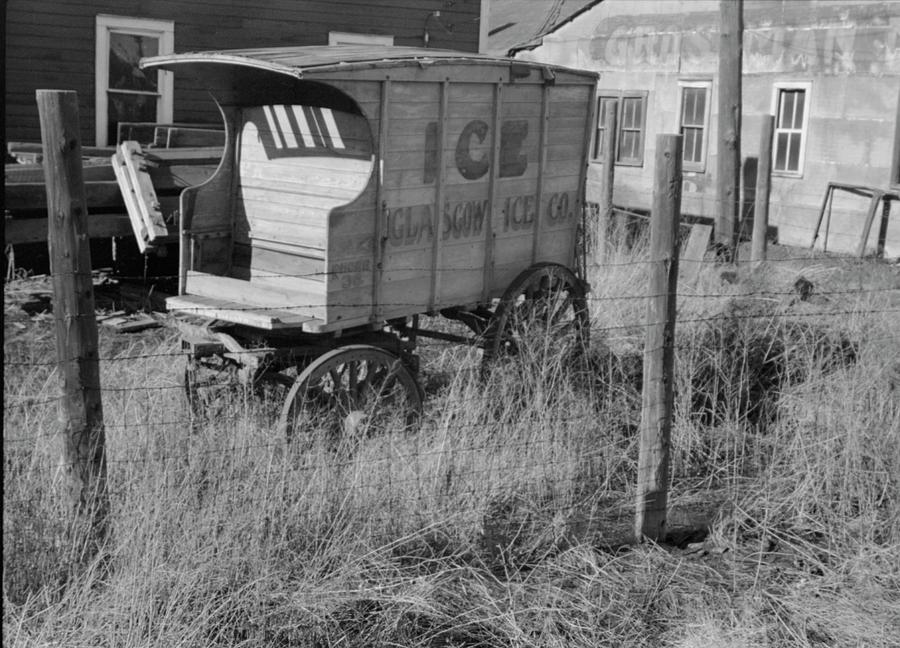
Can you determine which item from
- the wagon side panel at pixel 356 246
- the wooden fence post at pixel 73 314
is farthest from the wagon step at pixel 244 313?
the wooden fence post at pixel 73 314

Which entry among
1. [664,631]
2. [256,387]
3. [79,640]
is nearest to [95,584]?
[79,640]

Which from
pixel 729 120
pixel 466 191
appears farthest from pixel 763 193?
pixel 466 191

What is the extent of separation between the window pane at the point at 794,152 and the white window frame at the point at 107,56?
10.1m

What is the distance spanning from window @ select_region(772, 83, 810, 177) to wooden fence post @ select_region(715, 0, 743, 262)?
3803mm

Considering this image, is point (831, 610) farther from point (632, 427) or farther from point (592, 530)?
point (632, 427)

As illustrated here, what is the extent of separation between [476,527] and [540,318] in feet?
10.6

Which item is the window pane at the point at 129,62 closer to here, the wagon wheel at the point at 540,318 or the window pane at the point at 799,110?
the wagon wheel at the point at 540,318

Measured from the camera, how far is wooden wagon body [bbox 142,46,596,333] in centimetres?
661

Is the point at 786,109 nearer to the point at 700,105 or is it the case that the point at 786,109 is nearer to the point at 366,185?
the point at 700,105

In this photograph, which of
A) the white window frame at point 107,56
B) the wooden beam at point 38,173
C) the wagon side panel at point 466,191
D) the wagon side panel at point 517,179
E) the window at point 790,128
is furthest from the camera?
the window at point 790,128

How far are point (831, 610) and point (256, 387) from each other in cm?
381

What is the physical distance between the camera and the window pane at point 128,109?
47.6ft

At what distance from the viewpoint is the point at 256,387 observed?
280 inches

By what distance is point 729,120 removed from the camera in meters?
14.6
